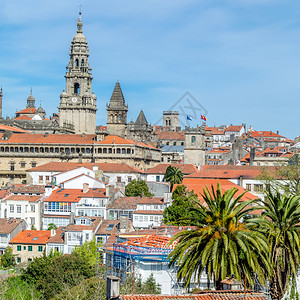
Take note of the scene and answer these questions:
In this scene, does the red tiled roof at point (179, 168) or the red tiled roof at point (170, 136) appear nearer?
the red tiled roof at point (179, 168)

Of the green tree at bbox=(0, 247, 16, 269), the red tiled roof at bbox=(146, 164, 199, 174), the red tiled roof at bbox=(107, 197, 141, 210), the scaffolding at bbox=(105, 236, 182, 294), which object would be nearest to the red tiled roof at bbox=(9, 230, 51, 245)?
the green tree at bbox=(0, 247, 16, 269)

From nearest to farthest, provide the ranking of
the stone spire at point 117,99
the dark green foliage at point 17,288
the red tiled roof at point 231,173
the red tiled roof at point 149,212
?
the dark green foliage at point 17,288 < the red tiled roof at point 149,212 < the red tiled roof at point 231,173 < the stone spire at point 117,99

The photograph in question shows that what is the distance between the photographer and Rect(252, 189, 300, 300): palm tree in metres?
33.0

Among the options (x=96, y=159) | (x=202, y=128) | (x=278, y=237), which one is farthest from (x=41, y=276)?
(x=202, y=128)

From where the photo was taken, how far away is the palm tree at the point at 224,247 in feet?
99.7

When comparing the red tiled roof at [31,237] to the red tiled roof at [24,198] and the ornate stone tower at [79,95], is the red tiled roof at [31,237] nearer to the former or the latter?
the red tiled roof at [24,198]

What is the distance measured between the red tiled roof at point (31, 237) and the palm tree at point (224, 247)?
39214 mm

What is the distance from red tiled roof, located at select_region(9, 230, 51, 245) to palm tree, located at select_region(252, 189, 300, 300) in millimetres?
39018

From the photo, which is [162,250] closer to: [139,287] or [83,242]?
[139,287]

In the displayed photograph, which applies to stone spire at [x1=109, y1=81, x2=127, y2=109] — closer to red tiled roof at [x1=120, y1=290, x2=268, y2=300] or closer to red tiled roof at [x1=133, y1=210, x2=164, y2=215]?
red tiled roof at [x1=133, y1=210, x2=164, y2=215]

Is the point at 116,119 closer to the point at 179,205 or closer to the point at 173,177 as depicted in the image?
the point at 173,177

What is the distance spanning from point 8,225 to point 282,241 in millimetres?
45474

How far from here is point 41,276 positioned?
5391 centimetres

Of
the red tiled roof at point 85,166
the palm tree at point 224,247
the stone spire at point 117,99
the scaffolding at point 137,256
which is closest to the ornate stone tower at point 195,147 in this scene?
the stone spire at point 117,99
